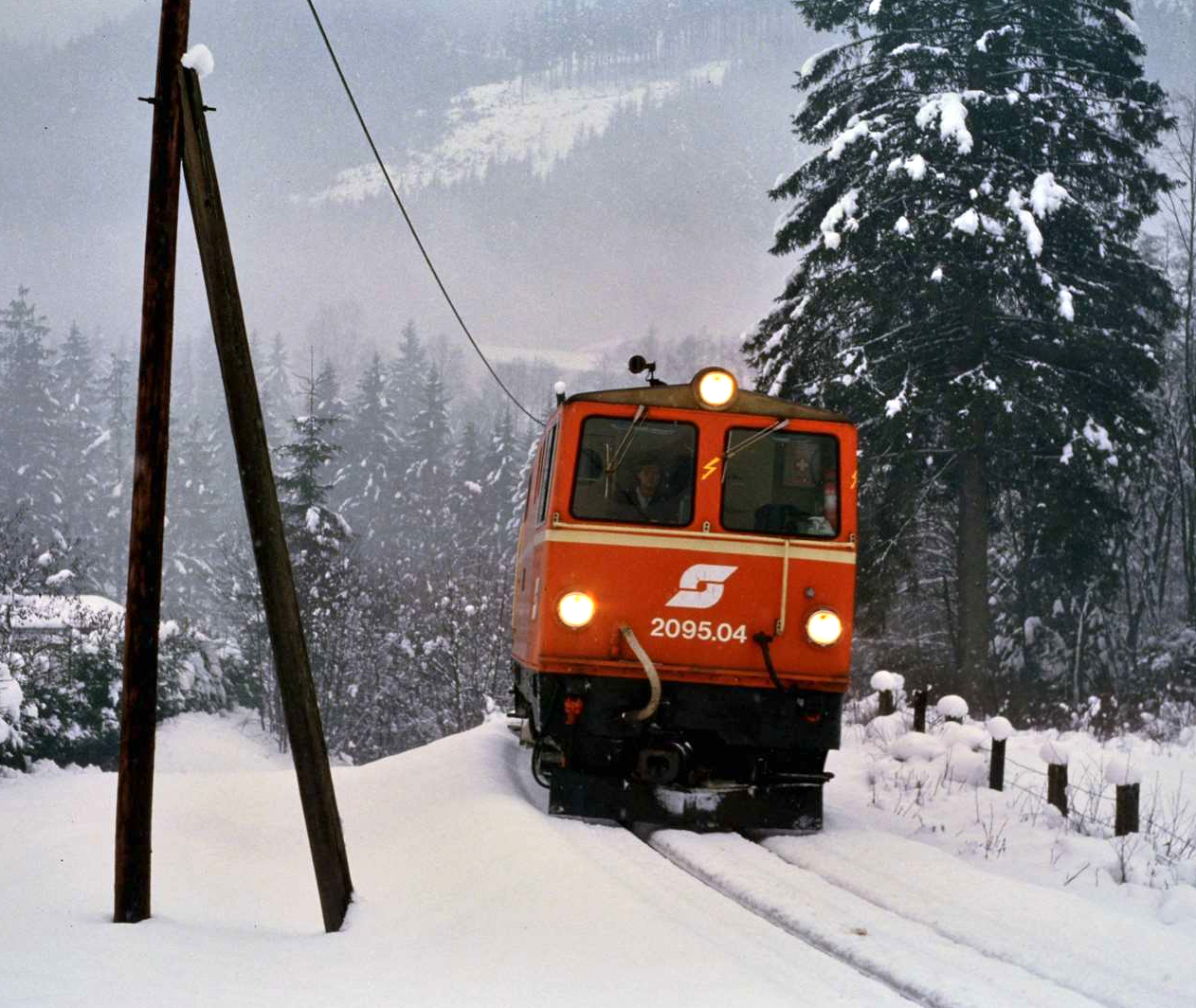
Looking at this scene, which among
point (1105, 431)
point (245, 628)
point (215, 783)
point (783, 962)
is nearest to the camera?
point (783, 962)

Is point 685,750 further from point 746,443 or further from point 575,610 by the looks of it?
point 746,443

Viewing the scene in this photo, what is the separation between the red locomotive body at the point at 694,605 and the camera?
896 cm

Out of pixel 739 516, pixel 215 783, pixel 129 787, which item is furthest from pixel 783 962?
pixel 215 783

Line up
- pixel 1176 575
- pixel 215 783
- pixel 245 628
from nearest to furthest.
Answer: pixel 215 783 → pixel 1176 575 → pixel 245 628

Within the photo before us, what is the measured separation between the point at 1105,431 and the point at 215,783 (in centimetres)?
1309

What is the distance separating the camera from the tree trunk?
1928 cm

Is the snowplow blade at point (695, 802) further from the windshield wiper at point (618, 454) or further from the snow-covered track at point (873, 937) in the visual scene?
the windshield wiper at point (618, 454)

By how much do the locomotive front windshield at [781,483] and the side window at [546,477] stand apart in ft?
4.45

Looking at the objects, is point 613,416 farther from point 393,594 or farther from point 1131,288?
point 393,594

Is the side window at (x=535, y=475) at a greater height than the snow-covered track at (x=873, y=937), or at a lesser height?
greater

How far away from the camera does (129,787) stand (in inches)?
261

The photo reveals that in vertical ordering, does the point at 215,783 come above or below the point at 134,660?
below

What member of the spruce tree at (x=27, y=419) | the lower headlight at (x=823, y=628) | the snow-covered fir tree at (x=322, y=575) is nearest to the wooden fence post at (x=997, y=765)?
the lower headlight at (x=823, y=628)

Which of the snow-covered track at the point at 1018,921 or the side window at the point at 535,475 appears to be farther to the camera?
the side window at the point at 535,475
